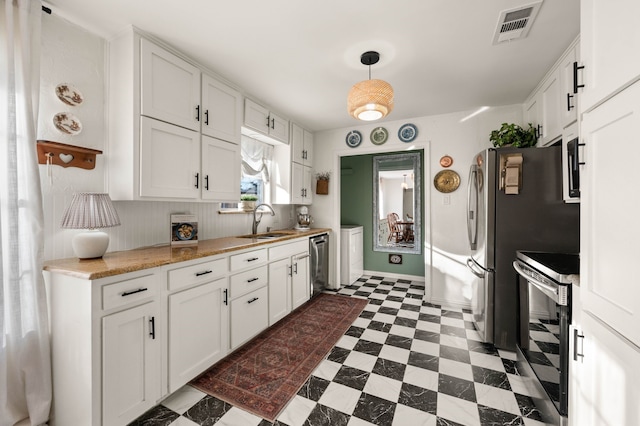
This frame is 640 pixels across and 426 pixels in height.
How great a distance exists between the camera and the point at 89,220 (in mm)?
1496

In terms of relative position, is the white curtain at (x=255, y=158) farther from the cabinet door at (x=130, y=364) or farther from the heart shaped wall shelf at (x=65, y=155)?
the cabinet door at (x=130, y=364)

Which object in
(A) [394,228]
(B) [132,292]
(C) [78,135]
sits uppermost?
(C) [78,135]

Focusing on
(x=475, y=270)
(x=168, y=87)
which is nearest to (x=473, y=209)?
(x=475, y=270)

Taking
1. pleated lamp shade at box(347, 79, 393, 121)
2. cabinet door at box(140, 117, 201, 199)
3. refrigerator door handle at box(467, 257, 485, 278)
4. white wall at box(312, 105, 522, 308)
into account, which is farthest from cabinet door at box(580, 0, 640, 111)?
cabinet door at box(140, 117, 201, 199)

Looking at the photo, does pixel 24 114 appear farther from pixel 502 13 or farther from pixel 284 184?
pixel 502 13

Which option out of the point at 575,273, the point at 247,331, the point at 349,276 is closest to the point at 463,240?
the point at 349,276

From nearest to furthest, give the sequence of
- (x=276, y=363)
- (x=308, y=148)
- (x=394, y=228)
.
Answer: (x=276, y=363) < (x=308, y=148) < (x=394, y=228)

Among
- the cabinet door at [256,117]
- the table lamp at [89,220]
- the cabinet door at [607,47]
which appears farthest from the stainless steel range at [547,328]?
the cabinet door at [256,117]

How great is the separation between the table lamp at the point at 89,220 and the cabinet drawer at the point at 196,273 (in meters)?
0.46

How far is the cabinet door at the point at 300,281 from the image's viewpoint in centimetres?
295

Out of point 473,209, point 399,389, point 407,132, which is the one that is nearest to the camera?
point 399,389

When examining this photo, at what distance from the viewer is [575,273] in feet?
4.08

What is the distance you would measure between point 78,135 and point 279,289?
202cm

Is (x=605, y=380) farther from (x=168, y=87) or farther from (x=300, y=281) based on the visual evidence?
(x=168, y=87)
